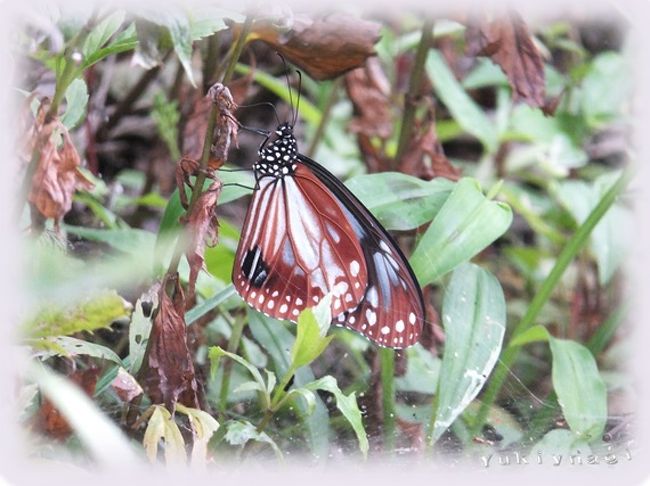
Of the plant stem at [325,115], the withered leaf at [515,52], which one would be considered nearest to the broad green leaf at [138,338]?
the withered leaf at [515,52]

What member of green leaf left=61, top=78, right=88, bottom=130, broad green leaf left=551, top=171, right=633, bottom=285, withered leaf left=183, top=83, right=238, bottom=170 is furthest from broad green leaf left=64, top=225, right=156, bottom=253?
broad green leaf left=551, top=171, right=633, bottom=285

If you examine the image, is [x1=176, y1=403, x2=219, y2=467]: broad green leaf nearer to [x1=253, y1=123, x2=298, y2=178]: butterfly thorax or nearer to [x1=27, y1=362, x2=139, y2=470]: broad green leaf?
[x1=27, y1=362, x2=139, y2=470]: broad green leaf

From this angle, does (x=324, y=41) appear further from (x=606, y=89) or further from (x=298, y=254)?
(x=606, y=89)

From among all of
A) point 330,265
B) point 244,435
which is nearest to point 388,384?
point 330,265

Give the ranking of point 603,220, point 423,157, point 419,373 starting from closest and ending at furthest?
point 419,373
point 423,157
point 603,220

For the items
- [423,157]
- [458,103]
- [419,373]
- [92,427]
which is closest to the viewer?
[92,427]

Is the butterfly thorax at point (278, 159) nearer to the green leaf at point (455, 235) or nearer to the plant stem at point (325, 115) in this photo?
the green leaf at point (455, 235)

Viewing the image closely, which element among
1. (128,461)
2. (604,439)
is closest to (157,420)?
(128,461)
